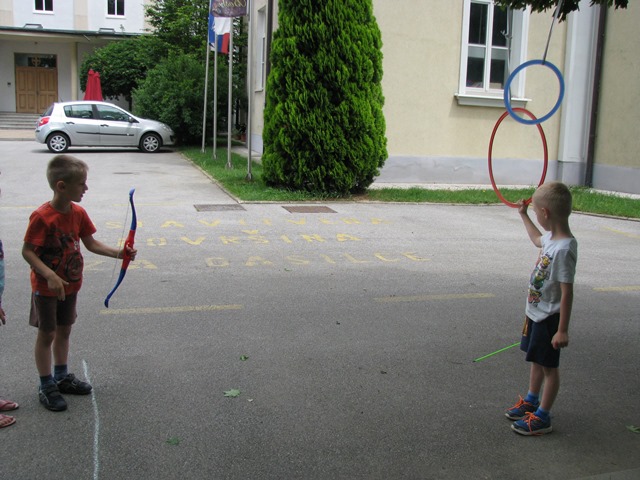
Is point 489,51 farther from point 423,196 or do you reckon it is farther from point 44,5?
point 44,5

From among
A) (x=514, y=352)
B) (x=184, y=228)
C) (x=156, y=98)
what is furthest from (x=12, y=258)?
(x=156, y=98)

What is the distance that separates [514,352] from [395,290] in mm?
1918

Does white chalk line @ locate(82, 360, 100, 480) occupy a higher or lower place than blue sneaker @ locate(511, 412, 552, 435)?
lower

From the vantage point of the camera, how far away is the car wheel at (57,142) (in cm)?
2125

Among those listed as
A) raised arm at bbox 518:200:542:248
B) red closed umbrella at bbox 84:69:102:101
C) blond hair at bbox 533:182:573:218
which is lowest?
raised arm at bbox 518:200:542:248

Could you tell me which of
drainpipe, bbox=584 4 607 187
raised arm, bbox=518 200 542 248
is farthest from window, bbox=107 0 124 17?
raised arm, bbox=518 200 542 248

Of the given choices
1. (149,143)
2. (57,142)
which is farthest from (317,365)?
(149,143)

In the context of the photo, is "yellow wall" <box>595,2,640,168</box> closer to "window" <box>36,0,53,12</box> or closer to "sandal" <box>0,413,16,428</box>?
"sandal" <box>0,413,16,428</box>

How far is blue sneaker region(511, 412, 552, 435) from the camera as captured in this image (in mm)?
3936

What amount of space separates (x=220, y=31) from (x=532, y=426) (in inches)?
677

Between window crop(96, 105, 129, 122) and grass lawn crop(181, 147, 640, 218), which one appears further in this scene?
window crop(96, 105, 129, 122)

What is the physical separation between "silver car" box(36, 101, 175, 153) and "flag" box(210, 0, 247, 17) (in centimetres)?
714

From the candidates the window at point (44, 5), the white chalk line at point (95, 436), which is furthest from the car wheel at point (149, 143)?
the white chalk line at point (95, 436)

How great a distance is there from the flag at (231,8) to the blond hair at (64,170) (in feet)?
40.9
